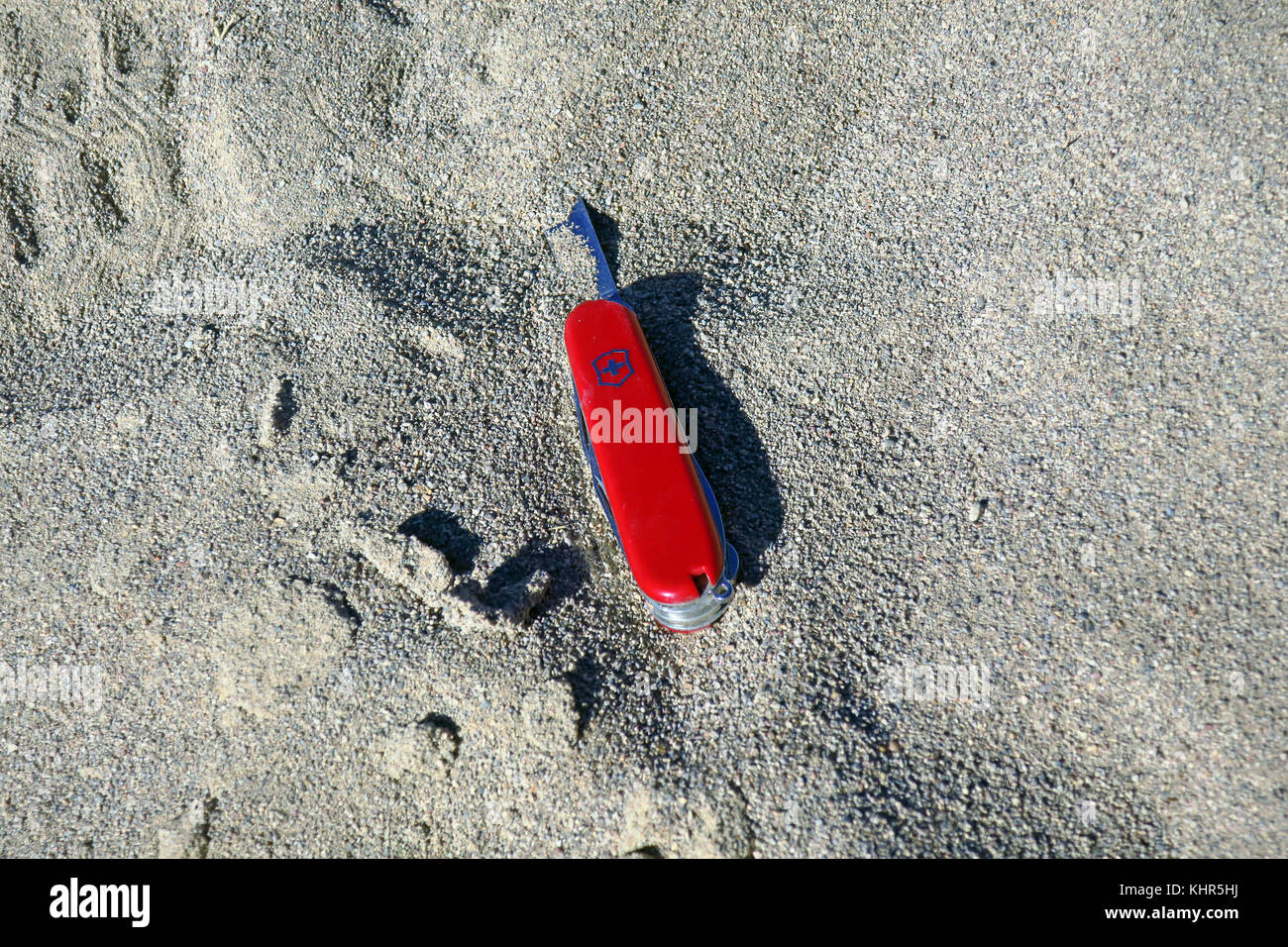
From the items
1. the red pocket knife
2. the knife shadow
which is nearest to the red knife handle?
the red pocket knife

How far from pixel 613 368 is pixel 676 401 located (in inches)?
9.7

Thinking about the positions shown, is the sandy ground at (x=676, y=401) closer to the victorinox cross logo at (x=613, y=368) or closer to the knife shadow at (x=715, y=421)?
A: the knife shadow at (x=715, y=421)

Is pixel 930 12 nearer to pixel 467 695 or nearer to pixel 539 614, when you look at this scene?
pixel 539 614

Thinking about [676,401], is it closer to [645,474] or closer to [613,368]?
[613,368]

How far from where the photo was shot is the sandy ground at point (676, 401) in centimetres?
224

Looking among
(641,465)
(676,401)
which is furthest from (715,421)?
(641,465)

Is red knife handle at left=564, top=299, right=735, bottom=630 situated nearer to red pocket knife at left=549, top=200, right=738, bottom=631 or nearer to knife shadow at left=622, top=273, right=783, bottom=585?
red pocket knife at left=549, top=200, right=738, bottom=631

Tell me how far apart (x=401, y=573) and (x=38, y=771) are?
1.25m

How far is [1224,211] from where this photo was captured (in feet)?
8.53

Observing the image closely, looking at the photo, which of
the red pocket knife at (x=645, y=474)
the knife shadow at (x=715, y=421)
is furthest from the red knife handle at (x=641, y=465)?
the knife shadow at (x=715, y=421)

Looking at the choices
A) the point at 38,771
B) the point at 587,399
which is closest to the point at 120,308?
the point at 38,771

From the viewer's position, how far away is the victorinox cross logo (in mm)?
2629

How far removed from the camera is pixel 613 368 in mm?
2643
